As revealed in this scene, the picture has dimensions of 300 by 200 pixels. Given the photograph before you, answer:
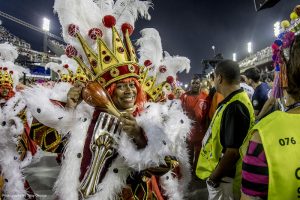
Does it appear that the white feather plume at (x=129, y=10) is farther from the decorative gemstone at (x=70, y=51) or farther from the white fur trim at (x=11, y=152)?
the white fur trim at (x=11, y=152)

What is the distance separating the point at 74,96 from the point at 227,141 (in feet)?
4.45

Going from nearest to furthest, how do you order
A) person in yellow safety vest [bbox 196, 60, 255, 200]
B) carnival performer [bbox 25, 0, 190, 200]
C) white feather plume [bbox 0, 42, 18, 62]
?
carnival performer [bbox 25, 0, 190, 200] → person in yellow safety vest [bbox 196, 60, 255, 200] → white feather plume [bbox 0, 42, 18, 62]

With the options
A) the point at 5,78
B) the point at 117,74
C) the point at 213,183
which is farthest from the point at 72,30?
the point at 5,78

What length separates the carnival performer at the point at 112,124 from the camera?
227 cm

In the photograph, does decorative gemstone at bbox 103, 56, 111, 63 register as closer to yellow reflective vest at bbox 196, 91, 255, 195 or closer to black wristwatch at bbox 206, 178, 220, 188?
yellow reflective vest at bbox 196, 91, 255, 195

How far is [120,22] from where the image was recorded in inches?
119

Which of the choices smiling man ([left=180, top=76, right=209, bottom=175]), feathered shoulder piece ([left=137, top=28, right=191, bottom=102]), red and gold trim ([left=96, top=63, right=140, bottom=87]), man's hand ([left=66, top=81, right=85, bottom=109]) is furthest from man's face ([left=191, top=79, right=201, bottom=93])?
man's hand ([left=66, top=81, right=85, bottom=109])

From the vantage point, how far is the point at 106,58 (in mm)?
2711

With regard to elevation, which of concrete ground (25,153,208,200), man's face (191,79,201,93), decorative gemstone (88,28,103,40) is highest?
decorative gemstone (88,28,103,40)

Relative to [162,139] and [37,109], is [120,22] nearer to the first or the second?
[37,109]

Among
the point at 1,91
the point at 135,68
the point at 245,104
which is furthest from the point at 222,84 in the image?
the point at 1,91

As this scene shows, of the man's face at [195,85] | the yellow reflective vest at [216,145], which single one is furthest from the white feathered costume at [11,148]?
the man's face at [195,85]

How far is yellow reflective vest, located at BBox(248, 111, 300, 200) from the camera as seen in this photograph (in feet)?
4.30

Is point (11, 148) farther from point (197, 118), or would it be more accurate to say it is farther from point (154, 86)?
point (197, 118)
